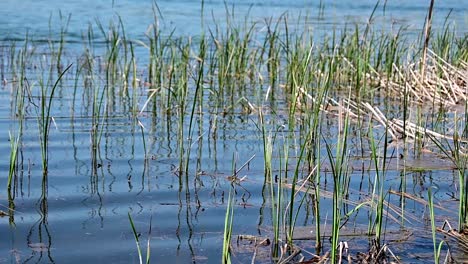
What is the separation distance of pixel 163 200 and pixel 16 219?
0.78m

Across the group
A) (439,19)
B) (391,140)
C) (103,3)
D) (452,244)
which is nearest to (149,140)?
(391,140)

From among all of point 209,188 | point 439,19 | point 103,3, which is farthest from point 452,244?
point 103,3

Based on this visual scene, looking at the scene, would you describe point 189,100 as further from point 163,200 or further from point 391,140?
point 163,200

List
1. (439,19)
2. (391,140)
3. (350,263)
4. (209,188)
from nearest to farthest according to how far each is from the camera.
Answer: (350,263) → (209,188) → (391,140) → (439,19)

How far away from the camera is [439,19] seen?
18.8 meters

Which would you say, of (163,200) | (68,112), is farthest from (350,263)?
(68,112)

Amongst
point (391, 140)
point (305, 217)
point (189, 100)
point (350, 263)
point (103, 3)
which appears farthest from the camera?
point (103, 3)

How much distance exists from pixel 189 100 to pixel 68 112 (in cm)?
117

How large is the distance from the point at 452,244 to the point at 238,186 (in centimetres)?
A: 136

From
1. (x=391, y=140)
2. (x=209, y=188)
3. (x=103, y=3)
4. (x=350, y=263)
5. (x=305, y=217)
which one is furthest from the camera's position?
(x=103, y=3)

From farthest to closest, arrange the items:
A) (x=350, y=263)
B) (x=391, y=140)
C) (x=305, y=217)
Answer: (x=391, y=140) < (x=305, y=217) < (x=350, y=263)

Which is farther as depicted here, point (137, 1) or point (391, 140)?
point (137, 1)

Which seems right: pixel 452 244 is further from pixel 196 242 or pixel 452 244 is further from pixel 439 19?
pixel 439 19

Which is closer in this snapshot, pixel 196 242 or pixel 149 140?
pixel 196 242
